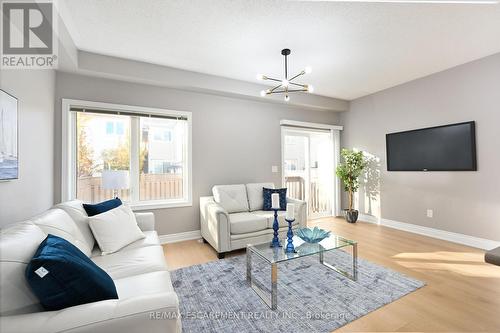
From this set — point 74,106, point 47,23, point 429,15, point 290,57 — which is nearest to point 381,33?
point 429,15

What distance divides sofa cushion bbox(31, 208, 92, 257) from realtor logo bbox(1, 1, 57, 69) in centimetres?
127

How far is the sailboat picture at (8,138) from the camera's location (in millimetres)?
1698

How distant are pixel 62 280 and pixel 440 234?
4.76 meters

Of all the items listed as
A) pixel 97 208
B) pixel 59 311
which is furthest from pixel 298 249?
pixel 97 208

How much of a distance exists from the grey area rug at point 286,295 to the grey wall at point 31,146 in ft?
5.16

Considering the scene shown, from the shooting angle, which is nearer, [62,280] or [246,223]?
[62,280]

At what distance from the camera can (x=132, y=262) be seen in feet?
5.69

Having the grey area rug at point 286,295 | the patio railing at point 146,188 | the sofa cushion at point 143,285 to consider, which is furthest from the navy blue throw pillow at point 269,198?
the sofa cushion at point 143,285

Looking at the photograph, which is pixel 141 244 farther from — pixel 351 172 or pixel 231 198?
pixel 351 172

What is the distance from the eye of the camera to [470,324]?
1675mm

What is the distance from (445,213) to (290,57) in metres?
3.46

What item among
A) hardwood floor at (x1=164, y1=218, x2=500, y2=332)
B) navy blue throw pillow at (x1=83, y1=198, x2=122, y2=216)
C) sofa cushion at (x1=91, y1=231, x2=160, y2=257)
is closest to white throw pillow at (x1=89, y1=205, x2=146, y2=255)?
sofa cushion at (x1=91, y1=231, x2=160, y2=257)

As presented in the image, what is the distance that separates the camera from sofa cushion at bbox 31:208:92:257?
1.50 metres

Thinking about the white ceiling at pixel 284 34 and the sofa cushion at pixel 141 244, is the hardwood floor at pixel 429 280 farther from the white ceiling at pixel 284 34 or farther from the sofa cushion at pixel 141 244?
the white ceiling at pixel 284 34
